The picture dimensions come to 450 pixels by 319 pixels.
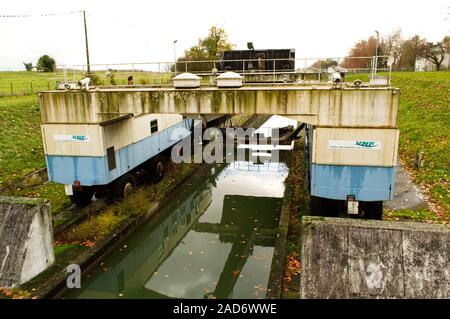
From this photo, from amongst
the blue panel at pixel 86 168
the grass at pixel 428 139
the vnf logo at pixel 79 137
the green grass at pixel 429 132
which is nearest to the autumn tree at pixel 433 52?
the green grass at pixel 429 132

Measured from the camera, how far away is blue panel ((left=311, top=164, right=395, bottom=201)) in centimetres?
1154

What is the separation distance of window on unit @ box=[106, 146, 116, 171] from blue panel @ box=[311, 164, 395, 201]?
725 cm

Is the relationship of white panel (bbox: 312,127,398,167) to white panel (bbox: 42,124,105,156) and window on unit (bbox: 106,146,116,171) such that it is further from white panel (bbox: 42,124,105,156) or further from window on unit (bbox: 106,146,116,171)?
white panel (bbox: 42,124,105,156)

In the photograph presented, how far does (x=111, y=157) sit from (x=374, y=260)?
10290 mm

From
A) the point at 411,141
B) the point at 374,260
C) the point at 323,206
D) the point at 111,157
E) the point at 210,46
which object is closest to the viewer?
the point at 374,260

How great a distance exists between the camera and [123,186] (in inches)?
612

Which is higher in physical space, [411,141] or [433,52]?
[433,52]

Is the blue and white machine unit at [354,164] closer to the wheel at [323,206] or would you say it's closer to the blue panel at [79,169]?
the wheel at [323,206]

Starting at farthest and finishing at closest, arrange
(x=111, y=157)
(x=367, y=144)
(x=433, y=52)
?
(x=433, y=52)
(x=111, y=157)
(x=367, y=144)

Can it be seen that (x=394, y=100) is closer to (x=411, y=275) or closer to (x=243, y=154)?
(x=411, y=275)

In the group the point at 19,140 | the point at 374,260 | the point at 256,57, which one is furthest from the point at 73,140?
the point at 256,57

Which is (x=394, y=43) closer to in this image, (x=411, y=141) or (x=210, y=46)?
(x=210, y=46)

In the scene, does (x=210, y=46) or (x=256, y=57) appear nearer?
(x=256, y=57)

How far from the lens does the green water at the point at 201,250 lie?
10.6 meters
